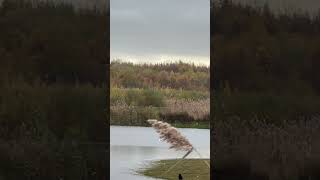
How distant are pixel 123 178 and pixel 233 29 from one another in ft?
4.96

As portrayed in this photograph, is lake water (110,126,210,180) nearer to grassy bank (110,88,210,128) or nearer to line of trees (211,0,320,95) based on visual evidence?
grassy bank (110,88,210,128)

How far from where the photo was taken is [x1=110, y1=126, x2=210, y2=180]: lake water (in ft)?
14.1

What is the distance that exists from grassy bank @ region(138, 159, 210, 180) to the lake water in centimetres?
4

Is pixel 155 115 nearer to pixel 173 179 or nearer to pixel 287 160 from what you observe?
pixel 173 179

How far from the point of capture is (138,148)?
4.36 metres

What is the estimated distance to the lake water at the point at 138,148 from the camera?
4.29 m
